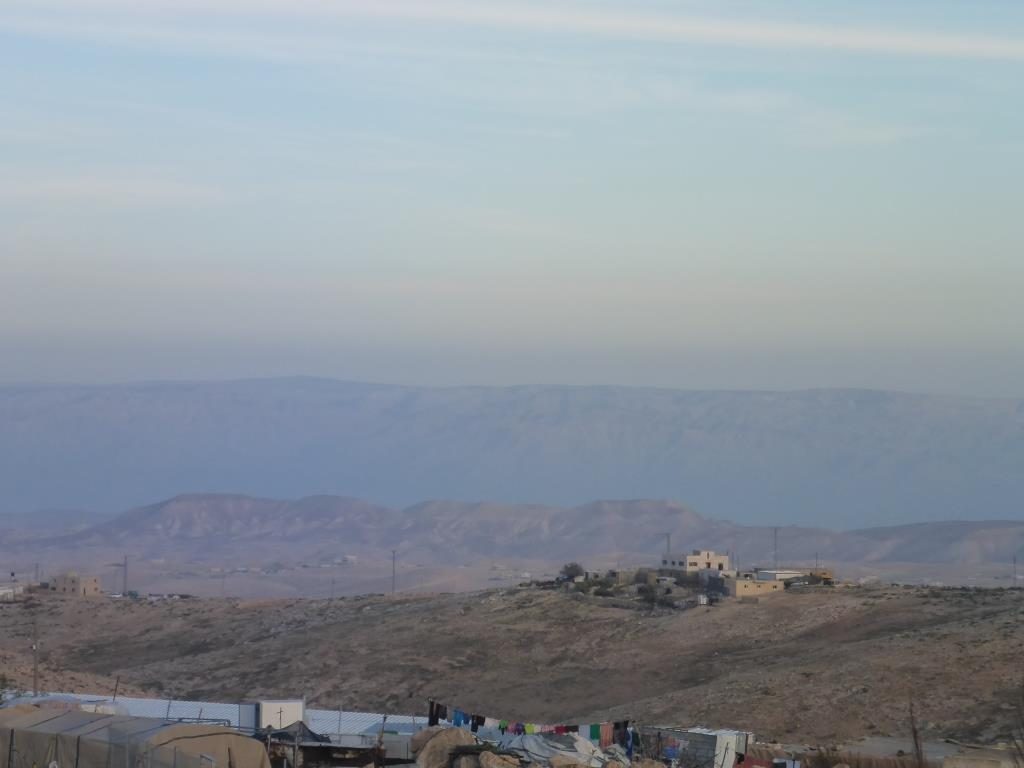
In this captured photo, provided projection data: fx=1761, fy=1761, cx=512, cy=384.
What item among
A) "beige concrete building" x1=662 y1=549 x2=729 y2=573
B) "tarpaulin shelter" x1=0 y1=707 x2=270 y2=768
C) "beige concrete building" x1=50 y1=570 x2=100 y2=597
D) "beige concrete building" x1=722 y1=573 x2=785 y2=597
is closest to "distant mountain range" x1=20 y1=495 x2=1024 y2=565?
"beige concrete building" x1=662 y1=549 x2=729 y2=573

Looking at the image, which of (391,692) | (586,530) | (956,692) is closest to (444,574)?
(586,530)

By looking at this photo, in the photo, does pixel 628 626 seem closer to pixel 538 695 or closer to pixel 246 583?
pixel 538 695

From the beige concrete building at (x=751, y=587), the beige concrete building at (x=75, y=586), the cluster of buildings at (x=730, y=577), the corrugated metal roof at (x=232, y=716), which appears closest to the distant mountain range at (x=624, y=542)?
the cluster of buildings at (x=730, y=577)

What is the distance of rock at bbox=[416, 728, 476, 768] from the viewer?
1911 centimetres

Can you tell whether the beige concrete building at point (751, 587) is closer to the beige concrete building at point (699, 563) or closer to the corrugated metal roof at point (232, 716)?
the beige concrete building at point (699, 563)

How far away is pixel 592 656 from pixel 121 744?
33674mm

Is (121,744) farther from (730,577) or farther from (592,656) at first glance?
(730,577)

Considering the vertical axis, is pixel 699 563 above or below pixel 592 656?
above

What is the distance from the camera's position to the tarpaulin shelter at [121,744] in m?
17.4

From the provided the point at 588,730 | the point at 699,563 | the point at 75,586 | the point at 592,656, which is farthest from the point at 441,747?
the point at 75,586

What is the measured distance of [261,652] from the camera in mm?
56250

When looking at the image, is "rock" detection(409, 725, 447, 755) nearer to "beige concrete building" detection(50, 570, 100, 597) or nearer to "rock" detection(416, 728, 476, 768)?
"rock" detection(416, 728, 476, 768)

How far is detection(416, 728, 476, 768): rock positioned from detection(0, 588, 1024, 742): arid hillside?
56.0 feet

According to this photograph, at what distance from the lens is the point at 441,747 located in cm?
1927
